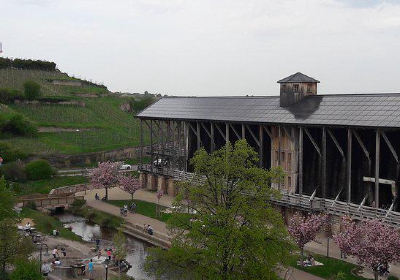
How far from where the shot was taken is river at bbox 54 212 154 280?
1433 inches

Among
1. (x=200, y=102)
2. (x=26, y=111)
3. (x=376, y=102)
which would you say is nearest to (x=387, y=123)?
(x=376, y=102)

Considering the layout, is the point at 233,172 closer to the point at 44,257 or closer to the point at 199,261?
the point at 199,261

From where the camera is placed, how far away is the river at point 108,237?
36.4 metres

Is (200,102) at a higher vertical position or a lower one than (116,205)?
higher

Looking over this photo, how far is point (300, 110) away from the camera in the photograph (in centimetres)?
4494

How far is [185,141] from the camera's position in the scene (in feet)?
194

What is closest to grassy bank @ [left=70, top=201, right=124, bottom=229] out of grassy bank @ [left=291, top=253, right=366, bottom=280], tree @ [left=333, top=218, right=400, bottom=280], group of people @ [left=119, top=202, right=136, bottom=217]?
group of people @ [left=119, top=202, right=136, bottom=217]

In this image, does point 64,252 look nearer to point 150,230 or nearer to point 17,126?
point 150,230

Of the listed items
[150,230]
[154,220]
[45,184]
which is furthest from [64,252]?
[45,184]

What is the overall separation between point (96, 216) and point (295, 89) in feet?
72.0

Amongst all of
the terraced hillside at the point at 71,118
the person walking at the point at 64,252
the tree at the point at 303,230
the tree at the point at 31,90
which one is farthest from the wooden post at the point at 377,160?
the tree at the point at 31,90

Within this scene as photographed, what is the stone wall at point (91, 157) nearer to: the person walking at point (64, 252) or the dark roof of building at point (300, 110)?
the dark roof of building at point (300, 110)

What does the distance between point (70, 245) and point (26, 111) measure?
206 feet

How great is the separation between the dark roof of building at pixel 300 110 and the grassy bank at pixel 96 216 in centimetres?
1291
